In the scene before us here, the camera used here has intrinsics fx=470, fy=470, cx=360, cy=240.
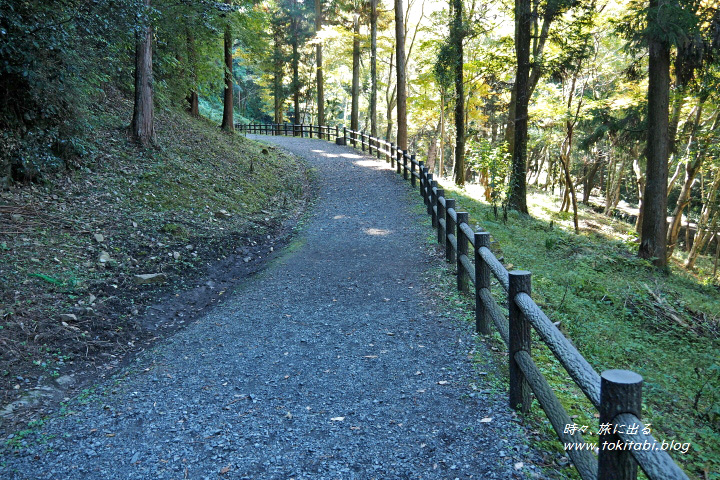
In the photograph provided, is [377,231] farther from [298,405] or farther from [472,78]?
[472,78]

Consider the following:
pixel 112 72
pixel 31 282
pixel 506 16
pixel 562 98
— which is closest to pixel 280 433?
pixel 31 282

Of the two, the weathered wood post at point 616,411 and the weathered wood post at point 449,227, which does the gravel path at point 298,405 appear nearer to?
the weathered wood post at point 616,411

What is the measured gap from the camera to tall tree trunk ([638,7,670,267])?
11.4 m

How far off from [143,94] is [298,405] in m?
10.2

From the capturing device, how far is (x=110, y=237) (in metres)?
7.80

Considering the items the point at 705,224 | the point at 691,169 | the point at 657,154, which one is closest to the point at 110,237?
the point at 657,154

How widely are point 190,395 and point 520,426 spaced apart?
114 inches

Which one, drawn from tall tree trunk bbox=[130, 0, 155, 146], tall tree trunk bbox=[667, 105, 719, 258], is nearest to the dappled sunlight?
tall tree trunk bbox=[130, 0, 155, 146]

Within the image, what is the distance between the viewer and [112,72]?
11977mm

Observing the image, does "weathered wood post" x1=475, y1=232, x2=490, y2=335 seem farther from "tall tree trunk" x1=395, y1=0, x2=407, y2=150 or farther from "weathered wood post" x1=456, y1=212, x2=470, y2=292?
"tall tree trunk" x1=395, y1=0, x2=407, y2=150

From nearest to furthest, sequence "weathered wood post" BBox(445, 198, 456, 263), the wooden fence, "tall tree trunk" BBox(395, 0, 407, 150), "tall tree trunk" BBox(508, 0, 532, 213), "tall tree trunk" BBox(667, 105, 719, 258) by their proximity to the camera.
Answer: the wooden fence < "weathered wood post" BBox(445, 198, 456, 263) < "tall tree trunk" BBox(508, 0, 532, 213) < "tall tree trunk" BBox(667, 105, 719, 258) < "tall tree trunk" BBox(395, 0, 407, 150)

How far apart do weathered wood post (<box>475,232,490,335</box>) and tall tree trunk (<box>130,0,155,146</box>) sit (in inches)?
385

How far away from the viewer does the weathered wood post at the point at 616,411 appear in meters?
2.06

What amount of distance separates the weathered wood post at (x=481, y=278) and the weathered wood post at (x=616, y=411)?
2.70 meters
